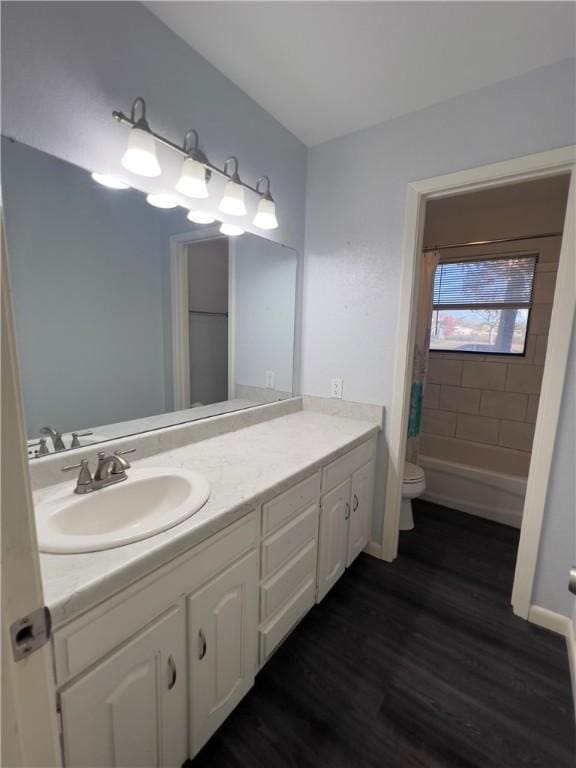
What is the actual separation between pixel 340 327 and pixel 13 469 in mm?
1823

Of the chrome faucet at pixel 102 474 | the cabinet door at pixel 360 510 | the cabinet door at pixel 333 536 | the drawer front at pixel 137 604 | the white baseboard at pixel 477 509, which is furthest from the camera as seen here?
the white baseboard at pixel 477 509

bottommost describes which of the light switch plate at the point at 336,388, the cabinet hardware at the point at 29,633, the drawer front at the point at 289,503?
the drawer front at the point at 289,503

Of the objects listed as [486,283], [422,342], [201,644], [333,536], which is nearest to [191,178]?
[201,644]

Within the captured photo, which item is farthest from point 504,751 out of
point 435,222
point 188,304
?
point 435,222

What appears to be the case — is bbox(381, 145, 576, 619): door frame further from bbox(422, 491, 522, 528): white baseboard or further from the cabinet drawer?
bbox(422, 491, 522, 528): white baseboard

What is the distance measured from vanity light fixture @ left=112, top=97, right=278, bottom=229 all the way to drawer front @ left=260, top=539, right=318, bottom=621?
4.87 ft

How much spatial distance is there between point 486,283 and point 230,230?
2.48 m

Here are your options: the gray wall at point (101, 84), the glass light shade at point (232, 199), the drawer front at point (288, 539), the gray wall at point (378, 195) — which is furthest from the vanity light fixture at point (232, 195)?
the drawer front at point (288, 539)

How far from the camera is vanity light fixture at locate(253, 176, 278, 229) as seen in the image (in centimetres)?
168

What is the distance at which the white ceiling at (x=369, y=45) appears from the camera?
117 centimetres

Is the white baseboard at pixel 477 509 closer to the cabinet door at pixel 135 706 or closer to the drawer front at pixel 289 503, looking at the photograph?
the drawer front at pixel 289 503

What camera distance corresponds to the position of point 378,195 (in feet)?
6.10

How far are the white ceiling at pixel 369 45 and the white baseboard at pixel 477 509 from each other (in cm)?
255

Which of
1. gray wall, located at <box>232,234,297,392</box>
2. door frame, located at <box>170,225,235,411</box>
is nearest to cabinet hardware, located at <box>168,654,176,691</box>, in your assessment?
door frame, located at <box>170,225,235,411</box>
